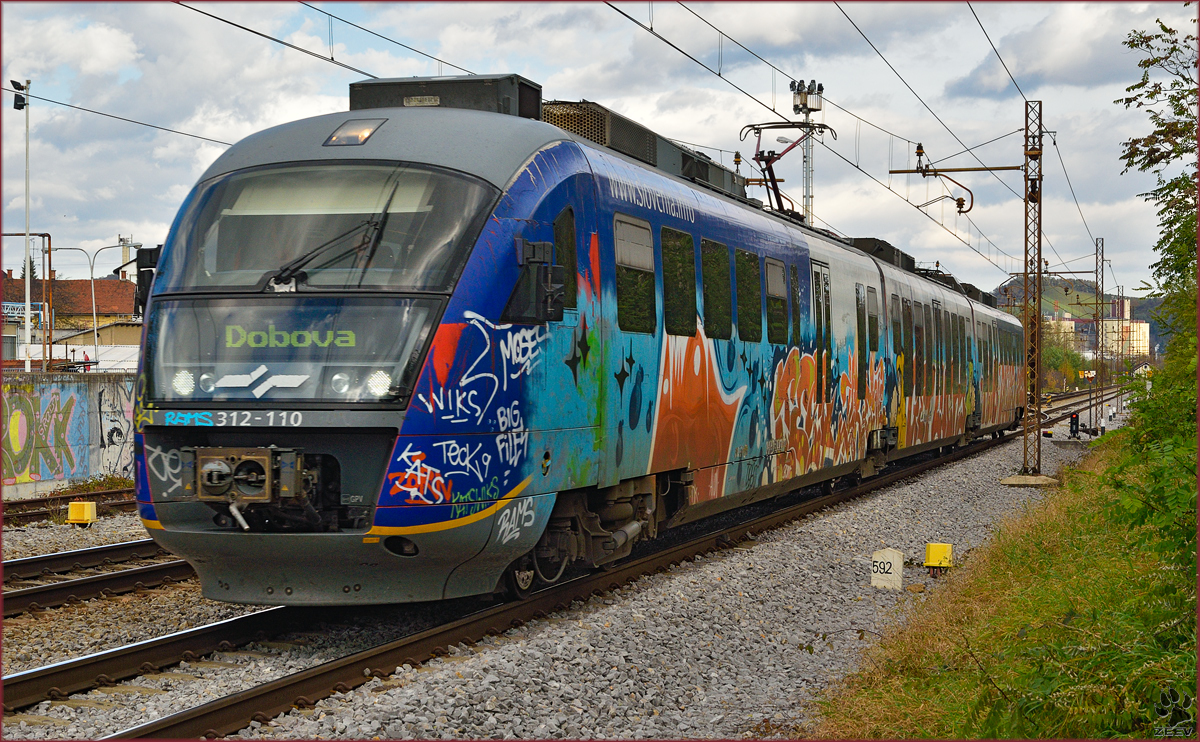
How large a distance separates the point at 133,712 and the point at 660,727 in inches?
109

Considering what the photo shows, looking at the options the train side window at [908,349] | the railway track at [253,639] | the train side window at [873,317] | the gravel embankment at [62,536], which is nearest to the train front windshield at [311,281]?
the railway track at [253,639]

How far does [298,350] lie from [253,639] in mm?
2022

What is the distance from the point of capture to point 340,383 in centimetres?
696

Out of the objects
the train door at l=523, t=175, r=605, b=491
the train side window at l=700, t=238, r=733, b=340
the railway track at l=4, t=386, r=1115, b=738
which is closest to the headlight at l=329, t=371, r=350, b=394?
the train door at l=523, t=175, r=605, b=491

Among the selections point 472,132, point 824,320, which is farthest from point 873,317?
point 472,132

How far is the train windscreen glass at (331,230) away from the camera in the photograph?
23.8 feet

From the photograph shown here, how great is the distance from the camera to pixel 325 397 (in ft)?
22.8

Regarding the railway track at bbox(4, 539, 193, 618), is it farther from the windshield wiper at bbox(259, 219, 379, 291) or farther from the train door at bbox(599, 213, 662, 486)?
the train door at bbox(599, 213, 662, 486)

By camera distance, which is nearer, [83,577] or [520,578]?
[520,578]

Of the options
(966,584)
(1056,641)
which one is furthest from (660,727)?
(966,584)

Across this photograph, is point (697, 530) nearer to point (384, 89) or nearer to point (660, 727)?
point (384, 89)

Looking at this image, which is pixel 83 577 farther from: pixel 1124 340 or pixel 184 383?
pixel 1124 340

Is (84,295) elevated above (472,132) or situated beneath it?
elevated above

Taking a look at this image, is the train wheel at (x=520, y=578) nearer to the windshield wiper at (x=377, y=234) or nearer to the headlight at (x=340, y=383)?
the headlight at (x=340, y=383)
